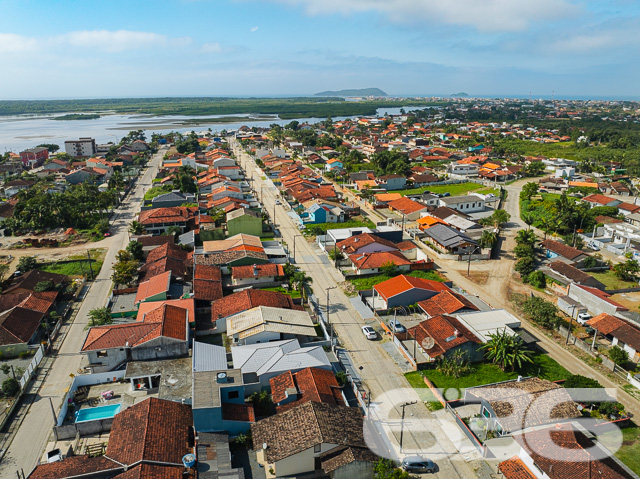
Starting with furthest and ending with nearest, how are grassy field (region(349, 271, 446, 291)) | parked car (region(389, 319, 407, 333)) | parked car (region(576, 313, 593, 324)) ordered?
1. grassy field (region(349, 271, 446, 291))
2. parked car (region(576, 313, 593, 324))
3. parked car (region(389, 319, 407, 333))

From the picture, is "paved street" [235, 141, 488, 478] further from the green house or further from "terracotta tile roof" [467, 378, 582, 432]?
the green house

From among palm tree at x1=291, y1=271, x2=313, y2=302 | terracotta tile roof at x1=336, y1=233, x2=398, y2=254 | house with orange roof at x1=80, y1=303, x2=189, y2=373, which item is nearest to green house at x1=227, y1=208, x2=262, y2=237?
terracotta tile roof at x1=336, y1=233, x2=398, y2=254

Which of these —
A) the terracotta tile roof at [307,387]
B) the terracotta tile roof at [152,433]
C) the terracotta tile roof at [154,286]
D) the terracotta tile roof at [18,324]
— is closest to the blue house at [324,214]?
the terracotta tile roof at [154,286]

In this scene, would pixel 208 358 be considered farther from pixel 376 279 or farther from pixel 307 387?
pixel 376 279

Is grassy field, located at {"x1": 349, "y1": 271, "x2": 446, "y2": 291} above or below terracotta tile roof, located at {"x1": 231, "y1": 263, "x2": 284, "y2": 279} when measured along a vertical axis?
below

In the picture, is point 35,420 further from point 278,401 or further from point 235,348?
point 278,401

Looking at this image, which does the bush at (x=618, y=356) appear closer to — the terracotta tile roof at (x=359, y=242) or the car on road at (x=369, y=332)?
the car on road at (x=369, y=332)
